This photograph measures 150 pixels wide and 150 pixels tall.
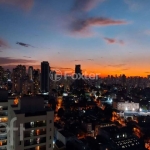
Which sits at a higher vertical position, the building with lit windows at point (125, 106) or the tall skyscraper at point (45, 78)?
the tall skyscraper at point (45, 78)

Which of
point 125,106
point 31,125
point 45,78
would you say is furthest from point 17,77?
point 31,125

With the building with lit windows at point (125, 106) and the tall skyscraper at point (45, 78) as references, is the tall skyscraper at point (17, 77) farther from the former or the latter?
the building with lit windows at point (125, 106)

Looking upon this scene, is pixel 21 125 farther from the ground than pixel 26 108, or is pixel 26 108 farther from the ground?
pixel 26 108

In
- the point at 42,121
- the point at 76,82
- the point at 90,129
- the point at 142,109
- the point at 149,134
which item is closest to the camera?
the point at 42,121

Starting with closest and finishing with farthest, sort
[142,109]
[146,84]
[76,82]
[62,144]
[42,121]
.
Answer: [42,121] < [62,144] < [142,109] < [76,82] < [146,84]

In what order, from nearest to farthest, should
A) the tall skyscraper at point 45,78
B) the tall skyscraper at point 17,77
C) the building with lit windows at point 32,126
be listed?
the building with lit windows at point 32,126 < the tall skyscraper at point 17,77 < the tall skyscraper at point 45,78

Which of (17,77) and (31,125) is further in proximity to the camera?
(17,77)

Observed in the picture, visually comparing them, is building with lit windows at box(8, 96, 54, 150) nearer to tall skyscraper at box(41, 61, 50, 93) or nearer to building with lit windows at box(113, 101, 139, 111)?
building with lit windows at box(113, 101, 139, 111)

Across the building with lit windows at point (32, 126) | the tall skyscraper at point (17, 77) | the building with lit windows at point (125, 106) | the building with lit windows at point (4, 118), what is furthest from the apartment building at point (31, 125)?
the tall skyscraper at point (17, 77)

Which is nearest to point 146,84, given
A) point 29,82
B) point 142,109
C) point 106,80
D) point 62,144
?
point 106,80

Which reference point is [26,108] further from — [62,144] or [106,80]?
[106,80]

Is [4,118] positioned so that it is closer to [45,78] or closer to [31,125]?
[31,125]
